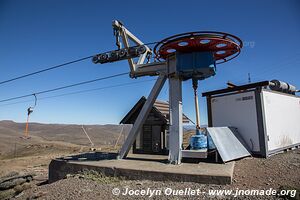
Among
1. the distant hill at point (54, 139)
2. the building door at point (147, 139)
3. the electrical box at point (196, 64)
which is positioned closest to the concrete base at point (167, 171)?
the electrical box at point (196, 64)

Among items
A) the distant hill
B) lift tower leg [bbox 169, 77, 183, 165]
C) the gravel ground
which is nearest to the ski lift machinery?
lift tower leg [bbox 169, 77, 183, 165]

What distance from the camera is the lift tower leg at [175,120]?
28.0 ft

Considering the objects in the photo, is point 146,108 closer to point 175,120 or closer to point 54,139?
point 175,120

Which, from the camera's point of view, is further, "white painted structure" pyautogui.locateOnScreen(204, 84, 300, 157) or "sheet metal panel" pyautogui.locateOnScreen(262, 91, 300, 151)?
"sheet metal panel" pyautogui.locateOnScreen(262, 91, 300, 151)

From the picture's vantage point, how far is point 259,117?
966 centimetres

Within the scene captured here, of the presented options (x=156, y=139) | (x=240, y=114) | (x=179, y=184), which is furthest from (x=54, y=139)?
(x=179, y=184)

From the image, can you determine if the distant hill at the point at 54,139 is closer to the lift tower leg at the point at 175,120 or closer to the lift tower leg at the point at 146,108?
the lift tower leg at the point at 146,108

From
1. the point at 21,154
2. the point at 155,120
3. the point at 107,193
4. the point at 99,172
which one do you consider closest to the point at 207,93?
the point at 155,120

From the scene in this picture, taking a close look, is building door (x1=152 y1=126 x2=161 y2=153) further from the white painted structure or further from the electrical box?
the electrical box

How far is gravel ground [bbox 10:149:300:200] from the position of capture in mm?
5609

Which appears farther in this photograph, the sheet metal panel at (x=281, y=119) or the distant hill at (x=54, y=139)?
the distant hill at (x=54, y=139)

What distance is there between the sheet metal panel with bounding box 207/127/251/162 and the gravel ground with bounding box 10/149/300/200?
25.3 inches

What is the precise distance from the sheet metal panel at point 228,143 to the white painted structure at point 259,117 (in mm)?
639

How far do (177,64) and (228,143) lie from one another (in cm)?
408
